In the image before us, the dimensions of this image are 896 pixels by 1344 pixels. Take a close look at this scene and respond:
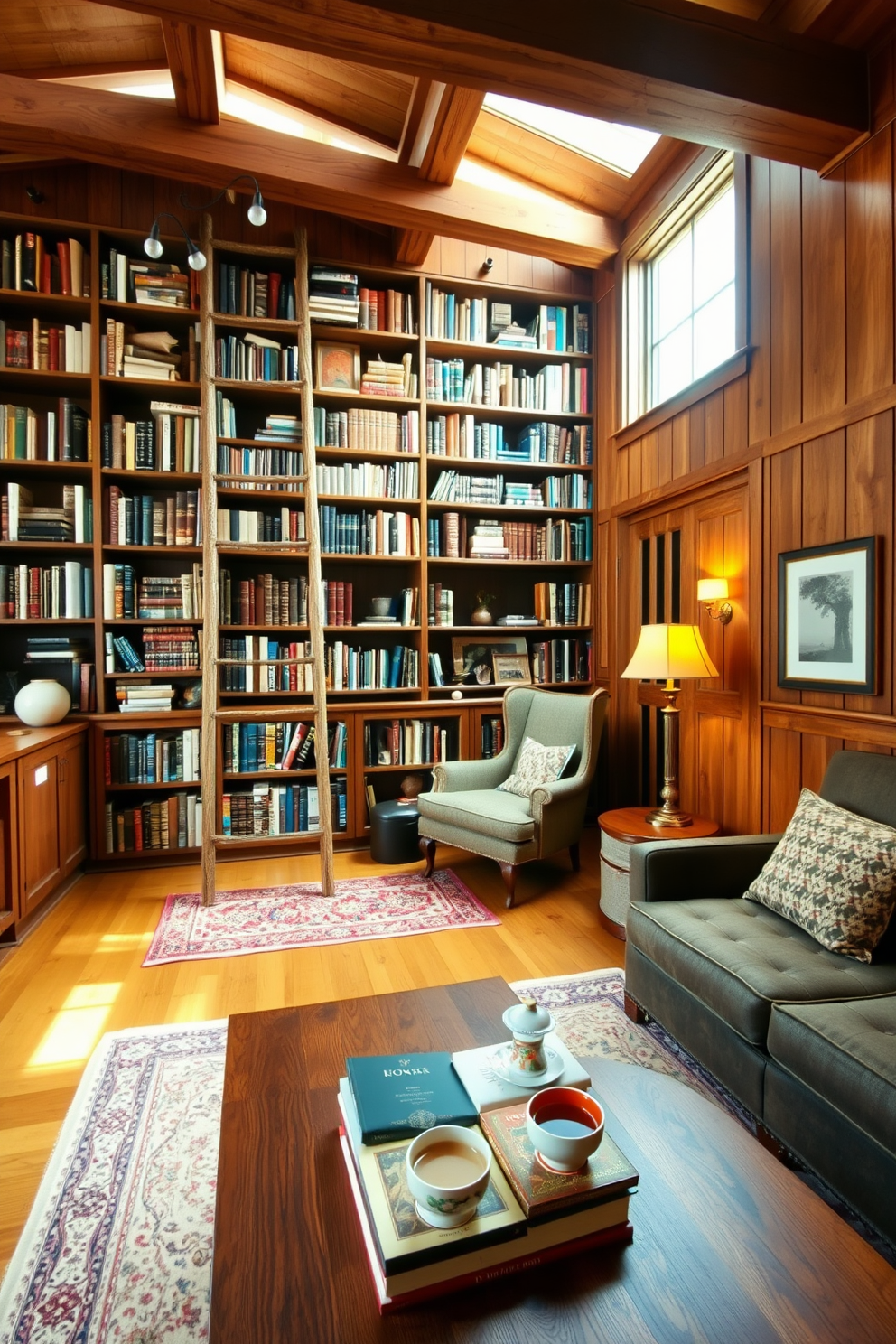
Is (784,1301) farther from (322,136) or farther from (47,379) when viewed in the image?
(322,136)

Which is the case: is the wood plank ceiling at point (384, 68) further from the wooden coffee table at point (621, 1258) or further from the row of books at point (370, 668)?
the wooden coffee table at point (621, 1258)

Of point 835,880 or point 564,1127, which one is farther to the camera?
point 835,880

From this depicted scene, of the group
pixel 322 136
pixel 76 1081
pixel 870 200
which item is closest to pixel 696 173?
pixel 870 200

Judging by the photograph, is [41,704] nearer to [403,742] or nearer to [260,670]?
[260,670]

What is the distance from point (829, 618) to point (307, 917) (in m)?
2.37

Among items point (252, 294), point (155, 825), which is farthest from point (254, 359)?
point (155, 825)

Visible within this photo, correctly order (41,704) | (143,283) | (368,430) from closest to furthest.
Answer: (41,704)
(143,283)
(368,430)

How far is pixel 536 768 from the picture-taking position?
11.0 ft

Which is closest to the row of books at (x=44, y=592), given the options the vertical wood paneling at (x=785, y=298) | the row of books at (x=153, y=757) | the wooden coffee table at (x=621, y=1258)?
the row of books at (x=153, y=757)

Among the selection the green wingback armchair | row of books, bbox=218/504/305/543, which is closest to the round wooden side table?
the green wingback armchair

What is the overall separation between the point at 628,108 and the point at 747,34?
1.32ft

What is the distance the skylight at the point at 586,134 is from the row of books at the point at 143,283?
5.82 feet

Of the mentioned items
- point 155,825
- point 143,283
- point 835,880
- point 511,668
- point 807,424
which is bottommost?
point 155,825

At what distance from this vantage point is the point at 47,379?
133 inches
